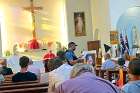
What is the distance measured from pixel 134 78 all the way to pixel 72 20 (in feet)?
49.4

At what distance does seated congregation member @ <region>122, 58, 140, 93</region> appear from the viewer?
11.8 ft

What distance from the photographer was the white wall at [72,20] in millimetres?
18562

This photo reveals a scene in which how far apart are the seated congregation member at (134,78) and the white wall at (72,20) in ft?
48.0

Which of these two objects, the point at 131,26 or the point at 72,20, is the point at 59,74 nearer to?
the point at 131,26

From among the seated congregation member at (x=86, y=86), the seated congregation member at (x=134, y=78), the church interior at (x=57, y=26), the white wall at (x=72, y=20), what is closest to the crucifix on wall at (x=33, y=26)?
the church interior at (x=57, y=26)

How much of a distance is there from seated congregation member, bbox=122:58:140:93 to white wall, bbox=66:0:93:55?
14633 mm

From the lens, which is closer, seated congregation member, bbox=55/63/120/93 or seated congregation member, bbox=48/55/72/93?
seated congregation member, bbox=55/63/120/93

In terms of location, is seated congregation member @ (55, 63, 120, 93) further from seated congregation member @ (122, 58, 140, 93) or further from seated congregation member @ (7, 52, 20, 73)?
seated congregation member @ (7, 52, 20, 73)

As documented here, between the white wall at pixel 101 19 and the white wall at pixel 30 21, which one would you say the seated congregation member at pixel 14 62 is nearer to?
the white wall at pixel 30 21

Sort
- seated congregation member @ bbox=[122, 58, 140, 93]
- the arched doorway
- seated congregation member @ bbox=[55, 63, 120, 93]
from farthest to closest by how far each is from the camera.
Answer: the arched doorway, seated congregation member @ bbox=[122, 58, 140, 93], seated congregation member @ bbox=[55, 63, 120, 93]

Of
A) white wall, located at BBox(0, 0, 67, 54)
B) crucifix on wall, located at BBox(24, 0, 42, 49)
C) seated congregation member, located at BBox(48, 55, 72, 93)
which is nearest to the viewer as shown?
seated congregation member, located at BBox(48, 55, 72, 93)

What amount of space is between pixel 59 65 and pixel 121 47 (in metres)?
10.2

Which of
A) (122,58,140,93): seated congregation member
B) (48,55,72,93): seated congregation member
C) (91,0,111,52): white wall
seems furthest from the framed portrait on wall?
(122,58,140,93): seated congregation member

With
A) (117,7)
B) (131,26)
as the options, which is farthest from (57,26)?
(131,26)
